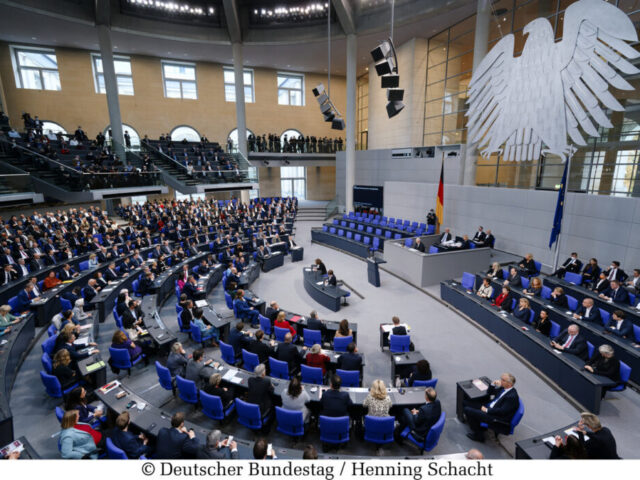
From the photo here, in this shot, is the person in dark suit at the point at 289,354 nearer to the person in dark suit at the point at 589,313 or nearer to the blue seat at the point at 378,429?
the blue seat at the point at 378,429

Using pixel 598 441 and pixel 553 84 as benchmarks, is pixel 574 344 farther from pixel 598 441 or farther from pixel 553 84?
pixel 553 84

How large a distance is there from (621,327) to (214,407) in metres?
7.21

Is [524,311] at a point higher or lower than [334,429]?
higher

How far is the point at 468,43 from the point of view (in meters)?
18.8

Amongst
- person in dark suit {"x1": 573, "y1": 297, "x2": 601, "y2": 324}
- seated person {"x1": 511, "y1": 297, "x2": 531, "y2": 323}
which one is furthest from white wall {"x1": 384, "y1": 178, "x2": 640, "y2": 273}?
seated person {"x1": 511, "y1": 297, "x2": 531, "y2": 323}

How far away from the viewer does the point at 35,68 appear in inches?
899

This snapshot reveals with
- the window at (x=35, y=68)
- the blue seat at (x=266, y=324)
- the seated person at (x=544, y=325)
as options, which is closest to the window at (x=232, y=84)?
the window at (x=35, y=68)

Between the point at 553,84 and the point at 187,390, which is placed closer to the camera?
the point at 187,390

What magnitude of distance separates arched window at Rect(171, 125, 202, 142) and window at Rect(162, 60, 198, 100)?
2.43 meters

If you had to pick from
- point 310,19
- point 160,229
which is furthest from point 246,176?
point 310,19

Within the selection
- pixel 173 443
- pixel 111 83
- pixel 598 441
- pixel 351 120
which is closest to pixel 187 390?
pixel 173 443

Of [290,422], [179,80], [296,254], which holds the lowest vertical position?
[296,254]

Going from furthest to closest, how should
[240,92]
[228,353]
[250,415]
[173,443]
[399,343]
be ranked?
[240,92], [399,343], [228,353], [250,415], [173,443]

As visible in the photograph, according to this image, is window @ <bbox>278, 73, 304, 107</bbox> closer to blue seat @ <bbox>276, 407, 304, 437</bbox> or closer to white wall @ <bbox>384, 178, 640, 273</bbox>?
white wall @ <bbox>384, 178, 640, 273</bbox>
